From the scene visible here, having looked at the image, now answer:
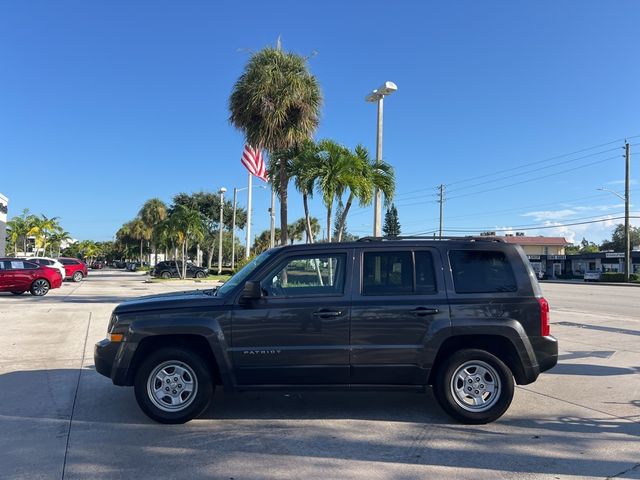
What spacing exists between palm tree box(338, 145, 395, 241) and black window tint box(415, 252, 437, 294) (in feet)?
31.8

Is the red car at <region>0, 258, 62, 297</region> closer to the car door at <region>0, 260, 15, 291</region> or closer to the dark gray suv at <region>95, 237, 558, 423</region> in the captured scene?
the car door at <region>0, 260, 15, 291</region>

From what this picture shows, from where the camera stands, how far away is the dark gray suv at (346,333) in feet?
17.3

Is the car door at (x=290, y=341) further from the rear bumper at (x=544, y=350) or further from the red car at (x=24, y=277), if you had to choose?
the red car at (x=24, y=277)

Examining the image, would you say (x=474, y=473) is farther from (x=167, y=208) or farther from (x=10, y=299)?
(x=167, y=208)

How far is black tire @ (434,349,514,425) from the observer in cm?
538

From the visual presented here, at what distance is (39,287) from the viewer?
2155 cm

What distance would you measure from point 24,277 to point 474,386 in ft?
67.6

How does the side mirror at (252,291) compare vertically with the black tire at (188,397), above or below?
above

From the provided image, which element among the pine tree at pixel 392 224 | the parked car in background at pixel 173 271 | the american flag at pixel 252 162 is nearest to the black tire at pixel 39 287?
the american flag at pixel 252 162

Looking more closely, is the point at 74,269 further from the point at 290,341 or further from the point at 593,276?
the point at 593,276

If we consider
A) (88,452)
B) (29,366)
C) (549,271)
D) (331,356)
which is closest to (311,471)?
(331,356)

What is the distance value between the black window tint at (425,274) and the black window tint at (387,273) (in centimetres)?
7

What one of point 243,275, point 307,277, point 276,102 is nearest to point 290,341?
point 307,277

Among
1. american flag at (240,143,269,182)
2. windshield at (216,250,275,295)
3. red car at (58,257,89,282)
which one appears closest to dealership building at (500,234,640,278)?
american flag at (240,143,269,182)
